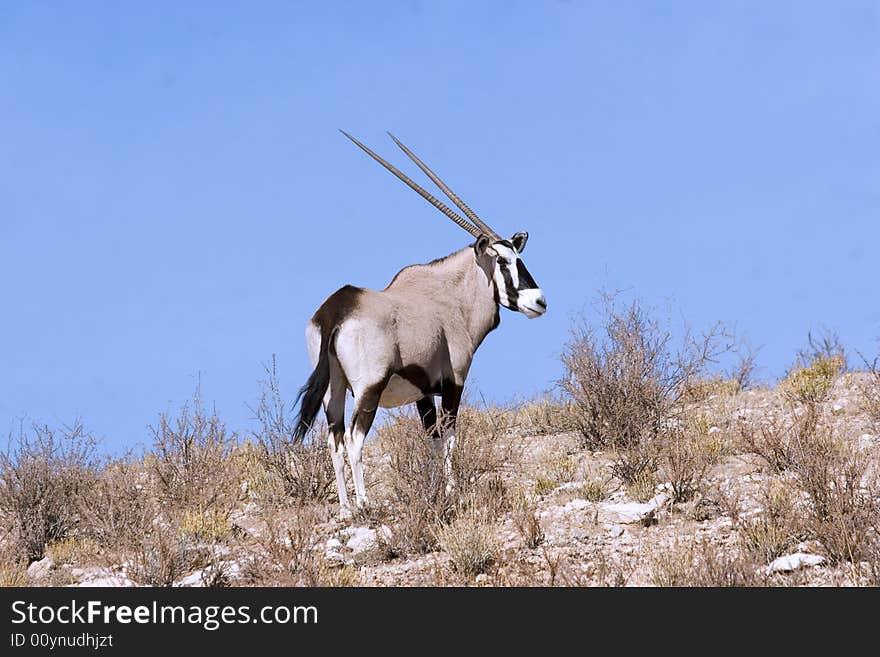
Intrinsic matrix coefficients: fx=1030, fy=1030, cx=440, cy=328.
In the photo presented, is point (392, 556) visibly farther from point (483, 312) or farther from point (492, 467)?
point (483, 312)

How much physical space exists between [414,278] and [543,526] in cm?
331

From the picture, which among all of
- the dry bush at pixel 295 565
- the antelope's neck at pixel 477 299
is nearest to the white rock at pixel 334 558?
the dry bush at pixel 295 565

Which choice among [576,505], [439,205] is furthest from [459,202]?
[576,505]

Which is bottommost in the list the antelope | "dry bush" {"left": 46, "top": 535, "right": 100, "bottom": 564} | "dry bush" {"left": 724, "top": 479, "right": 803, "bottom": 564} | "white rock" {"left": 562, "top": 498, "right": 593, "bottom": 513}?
"dry bush" {"left": 724, "top": 479, "right": 803, "bottom": 564}

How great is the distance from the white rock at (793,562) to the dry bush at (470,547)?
82.7 inches

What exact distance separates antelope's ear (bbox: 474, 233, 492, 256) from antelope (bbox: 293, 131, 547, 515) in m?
0.01

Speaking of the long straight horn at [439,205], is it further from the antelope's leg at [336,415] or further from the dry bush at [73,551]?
the dry bush at [73,551]

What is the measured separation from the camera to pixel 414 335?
33.1 feet

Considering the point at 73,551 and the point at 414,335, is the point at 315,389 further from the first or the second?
the point at 73,551

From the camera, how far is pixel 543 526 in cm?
922

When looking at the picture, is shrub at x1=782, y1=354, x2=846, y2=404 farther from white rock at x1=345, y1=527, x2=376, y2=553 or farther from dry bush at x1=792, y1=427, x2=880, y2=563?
white rock at x1=345, y1=527, x2=376, y2=553

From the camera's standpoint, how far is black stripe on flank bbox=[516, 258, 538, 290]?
440 inches

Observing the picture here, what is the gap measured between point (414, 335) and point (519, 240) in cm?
197

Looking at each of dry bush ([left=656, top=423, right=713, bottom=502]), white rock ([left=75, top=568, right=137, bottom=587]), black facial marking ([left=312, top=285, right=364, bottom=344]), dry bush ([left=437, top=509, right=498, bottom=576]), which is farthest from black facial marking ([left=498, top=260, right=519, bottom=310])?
white rock ([left=75, top=568, right=137, bottom=587])
